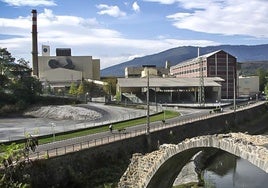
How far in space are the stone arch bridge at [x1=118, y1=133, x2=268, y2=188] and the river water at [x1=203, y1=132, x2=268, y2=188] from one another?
1147 cm

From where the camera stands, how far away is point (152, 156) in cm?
2845

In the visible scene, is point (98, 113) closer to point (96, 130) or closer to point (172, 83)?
point (96, 130)

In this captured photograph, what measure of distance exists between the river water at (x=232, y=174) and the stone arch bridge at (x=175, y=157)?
37.6 feet

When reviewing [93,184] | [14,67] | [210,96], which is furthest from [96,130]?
[210,96]

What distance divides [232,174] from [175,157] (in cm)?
2281

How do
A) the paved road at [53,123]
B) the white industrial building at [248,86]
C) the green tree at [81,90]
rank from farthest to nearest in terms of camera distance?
the white industrial building at [248,86]
the green tree at [81,90]
the paved road at [53,123]

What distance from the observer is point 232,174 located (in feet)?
154

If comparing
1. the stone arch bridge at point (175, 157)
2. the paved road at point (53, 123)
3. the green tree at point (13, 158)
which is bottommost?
the paved road at point (53, 123)

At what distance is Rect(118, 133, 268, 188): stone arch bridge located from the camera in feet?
66.8

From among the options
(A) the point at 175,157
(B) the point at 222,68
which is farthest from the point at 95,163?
(B) the point at 222,68

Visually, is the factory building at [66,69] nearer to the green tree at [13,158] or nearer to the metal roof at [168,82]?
the metal roof at [168,82]

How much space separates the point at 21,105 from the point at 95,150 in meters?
64.5

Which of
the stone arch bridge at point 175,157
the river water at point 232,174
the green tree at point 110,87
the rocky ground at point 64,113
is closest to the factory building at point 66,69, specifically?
the green tree at point 110,87

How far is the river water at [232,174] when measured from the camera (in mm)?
41375
